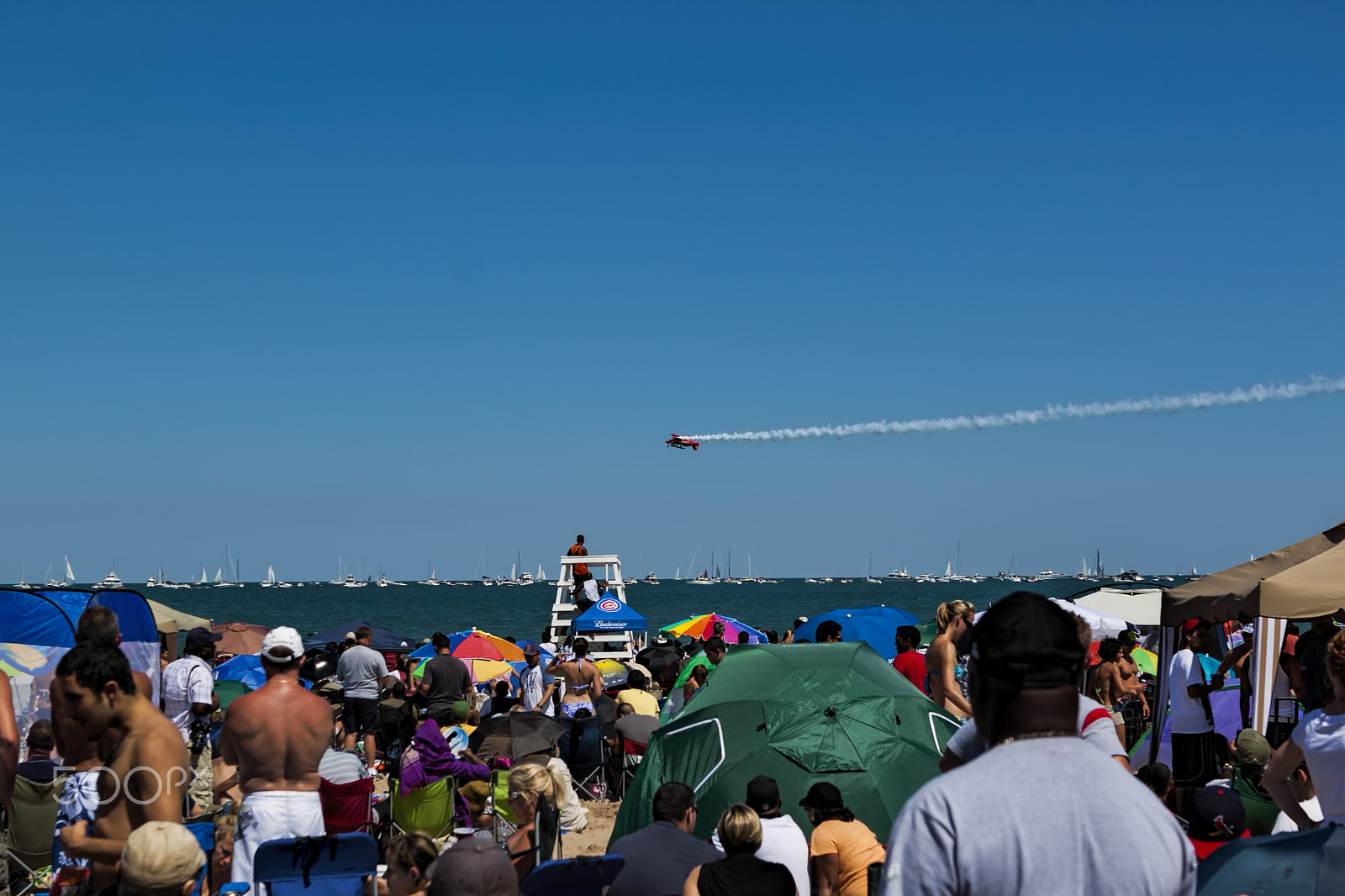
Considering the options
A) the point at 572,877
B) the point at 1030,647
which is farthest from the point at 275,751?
the point at 1030,647

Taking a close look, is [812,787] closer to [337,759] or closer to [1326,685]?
[337,759]

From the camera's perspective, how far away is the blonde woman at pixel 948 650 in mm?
6371

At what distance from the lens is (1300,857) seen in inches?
122

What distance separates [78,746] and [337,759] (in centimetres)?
274

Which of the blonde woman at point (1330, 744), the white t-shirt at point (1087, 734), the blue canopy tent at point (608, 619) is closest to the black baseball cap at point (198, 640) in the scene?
the blue canopy tent at point (608, 619)

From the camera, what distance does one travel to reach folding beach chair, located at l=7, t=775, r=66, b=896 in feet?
22.8

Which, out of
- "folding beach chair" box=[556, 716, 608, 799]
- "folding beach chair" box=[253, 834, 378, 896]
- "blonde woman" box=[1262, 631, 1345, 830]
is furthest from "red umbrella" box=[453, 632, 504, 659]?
"blonde woman" box=[1262, 631, 1345, 830]

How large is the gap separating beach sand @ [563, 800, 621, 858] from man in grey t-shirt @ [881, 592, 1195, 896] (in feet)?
20.8

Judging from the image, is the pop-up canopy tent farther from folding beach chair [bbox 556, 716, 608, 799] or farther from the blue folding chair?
the blue folding chair

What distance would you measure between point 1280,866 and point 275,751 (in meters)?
4.14

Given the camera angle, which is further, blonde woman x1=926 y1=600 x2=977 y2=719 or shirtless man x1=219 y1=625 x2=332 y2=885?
Answer: blonde woman x1=926 y1=600 x2=977 y2=719

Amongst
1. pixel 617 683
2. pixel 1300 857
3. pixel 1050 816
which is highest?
pixel 1050 816

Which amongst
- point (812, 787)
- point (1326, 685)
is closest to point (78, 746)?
point (812, 787)

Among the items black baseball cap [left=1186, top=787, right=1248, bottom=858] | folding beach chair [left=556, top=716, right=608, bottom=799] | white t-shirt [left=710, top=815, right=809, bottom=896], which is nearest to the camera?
black baseball cap [left=1186, top=787, right=1248, bottom=858]
